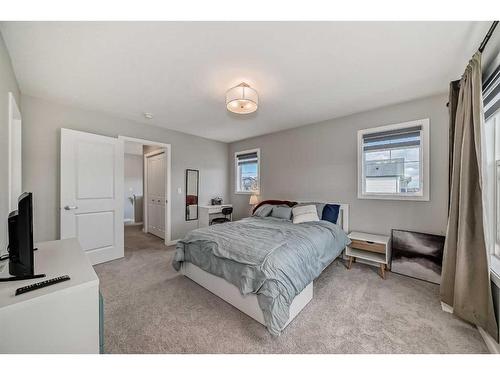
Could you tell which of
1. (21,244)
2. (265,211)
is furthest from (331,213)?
(21,244)

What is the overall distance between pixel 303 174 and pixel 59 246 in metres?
3.52

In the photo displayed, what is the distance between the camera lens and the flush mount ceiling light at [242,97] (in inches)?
82.0

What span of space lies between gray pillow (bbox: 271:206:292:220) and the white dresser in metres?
2.66

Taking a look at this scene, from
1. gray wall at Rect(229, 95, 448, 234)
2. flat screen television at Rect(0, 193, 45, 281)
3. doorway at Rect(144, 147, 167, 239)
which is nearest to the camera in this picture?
flat screen television at Rect(0, 193, 45, 281)

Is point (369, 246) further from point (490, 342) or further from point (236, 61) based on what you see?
point (236, 61)

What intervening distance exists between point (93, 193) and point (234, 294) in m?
2.70

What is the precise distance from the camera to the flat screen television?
108 centimetres

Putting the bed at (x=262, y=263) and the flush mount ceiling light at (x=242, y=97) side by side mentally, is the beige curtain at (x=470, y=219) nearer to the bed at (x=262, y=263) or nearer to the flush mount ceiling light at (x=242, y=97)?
the bed at (x=262, y=263)

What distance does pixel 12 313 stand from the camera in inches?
33.7

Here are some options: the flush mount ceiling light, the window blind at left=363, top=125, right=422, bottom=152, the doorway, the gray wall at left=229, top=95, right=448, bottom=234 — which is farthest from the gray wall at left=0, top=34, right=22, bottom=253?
the window blind at left=363, top=125, right=422, bottom=152

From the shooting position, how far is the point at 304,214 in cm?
315

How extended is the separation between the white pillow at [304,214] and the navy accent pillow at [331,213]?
16 cm

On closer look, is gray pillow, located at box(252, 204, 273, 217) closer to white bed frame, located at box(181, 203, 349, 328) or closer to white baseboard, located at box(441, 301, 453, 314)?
white bed frame, located at box(181, 203, 349, 328)

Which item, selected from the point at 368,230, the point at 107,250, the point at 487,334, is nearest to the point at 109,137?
the point at 107,250
